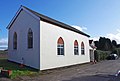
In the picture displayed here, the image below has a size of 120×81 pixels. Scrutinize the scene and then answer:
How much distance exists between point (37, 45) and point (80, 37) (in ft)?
44.9

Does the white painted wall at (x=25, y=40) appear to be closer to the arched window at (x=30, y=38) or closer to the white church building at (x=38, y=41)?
the white church building at (x=38, y=41)

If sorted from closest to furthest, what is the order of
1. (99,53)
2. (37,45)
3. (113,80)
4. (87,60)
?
(113,80) → (37,45) → (87,60) → (99,53)

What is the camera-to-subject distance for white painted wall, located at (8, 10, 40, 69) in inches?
748

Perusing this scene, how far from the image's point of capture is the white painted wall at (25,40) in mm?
19000

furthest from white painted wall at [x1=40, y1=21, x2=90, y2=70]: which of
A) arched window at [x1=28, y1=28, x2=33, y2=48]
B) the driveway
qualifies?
arched window at [x1=28, y1=28, x2=33, y2=48]

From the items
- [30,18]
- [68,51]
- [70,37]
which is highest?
[30,18]

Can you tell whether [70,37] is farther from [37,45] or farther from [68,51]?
[37,45]

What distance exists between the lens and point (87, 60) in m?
34.2

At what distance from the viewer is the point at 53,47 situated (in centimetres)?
2125

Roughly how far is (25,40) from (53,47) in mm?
3314

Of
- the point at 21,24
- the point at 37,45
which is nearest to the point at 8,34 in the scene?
the point at 21,24

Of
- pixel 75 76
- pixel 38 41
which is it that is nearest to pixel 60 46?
pixel 38 41

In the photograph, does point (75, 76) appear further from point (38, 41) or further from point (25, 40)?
point (25, 40)

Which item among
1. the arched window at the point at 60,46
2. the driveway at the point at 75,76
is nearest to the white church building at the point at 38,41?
the arched window at the point at 60,46
